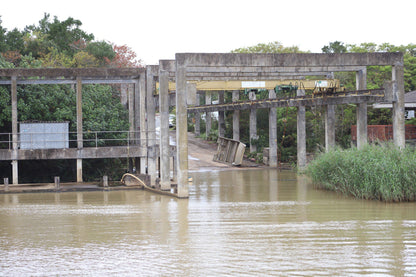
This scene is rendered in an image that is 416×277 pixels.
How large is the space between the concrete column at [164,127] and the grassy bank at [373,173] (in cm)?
636

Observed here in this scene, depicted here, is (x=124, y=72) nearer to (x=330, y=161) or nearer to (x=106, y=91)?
(x=106, y=91)

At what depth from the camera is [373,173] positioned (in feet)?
61.0

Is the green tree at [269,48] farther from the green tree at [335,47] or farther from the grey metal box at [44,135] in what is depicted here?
the grey metal box at [44,135]

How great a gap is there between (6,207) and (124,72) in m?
9.83

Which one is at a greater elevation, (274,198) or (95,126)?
(95,126)

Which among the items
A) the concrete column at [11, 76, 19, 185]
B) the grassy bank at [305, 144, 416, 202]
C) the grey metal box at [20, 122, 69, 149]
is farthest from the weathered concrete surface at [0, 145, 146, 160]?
the grassy bank at [305, 144, 416, 202]

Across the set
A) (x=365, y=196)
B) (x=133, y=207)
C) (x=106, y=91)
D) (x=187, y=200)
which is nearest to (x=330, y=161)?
(x=365, y=196)

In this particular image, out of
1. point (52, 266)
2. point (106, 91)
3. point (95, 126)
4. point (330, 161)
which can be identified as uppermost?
point (106, 91)

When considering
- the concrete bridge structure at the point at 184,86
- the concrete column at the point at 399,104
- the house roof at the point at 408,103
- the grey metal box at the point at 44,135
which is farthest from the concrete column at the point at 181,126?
the house roof at the point at 408,103

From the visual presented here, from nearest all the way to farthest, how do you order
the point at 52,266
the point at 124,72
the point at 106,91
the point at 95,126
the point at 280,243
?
the point at 52,266 < the point at 280,243 < the point at 124,72 < the point at 95,126 < the point at 106,91

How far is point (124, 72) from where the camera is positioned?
2673 cm

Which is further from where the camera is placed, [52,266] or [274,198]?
[274,198]

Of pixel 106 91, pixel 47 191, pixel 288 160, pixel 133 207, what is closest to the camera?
pixel 133 207

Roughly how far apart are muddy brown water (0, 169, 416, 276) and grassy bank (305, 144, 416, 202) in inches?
21.8
